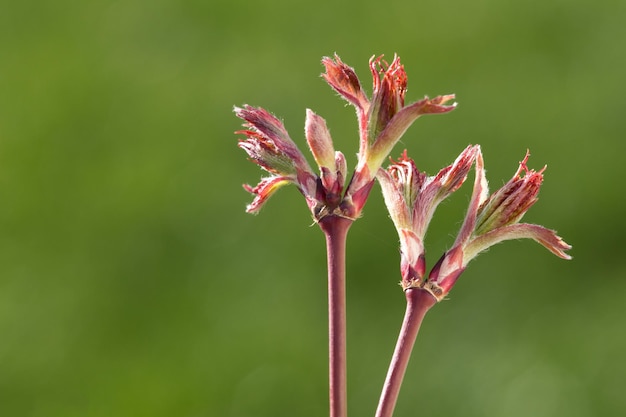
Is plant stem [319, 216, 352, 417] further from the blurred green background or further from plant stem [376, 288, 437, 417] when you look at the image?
the blurred green background

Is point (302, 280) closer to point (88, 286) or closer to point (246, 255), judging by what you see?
point (246, 255)

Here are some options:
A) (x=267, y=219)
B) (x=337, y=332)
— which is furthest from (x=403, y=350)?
(x=267, y=219)

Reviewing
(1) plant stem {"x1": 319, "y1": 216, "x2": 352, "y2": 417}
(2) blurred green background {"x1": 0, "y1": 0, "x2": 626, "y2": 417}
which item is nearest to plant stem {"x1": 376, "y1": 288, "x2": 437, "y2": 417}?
(1) plant stem {"x1": 319, "y1": 216, "x2": 352, "y2": 417}

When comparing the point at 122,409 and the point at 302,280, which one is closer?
the point at 122,409

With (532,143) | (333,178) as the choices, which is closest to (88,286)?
(532,143)

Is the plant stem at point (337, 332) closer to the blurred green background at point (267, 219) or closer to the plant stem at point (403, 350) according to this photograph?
the plant stem at point (403, 350)

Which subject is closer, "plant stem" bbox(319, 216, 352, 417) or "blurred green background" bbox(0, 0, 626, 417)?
"plant stem" bbox(319, 216, 352, 417)

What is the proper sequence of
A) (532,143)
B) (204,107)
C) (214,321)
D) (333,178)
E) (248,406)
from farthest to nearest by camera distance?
(204,107), (532,143), (214,321), (248,406), (333,178)

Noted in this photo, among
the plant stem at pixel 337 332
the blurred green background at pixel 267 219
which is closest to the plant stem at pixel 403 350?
the plant stem at pixel 337 332
